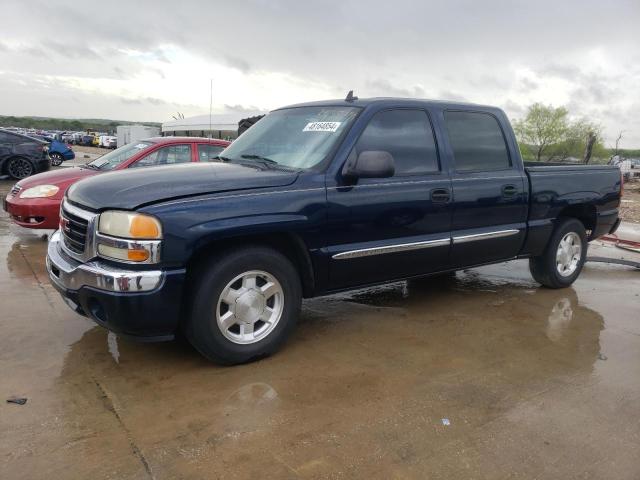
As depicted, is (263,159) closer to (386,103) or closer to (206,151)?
(386,103)

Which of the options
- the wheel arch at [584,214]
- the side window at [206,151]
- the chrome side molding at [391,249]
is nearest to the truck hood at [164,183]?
the chrome side molding at [391,249]

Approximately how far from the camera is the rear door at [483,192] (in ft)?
15.3

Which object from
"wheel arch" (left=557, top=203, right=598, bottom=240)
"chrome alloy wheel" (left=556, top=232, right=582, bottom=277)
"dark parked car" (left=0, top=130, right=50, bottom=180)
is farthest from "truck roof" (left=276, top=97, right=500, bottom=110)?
"dark parked car" (left=0, top=130, right=50, bottom=180)

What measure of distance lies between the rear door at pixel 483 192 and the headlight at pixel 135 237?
8.26ft

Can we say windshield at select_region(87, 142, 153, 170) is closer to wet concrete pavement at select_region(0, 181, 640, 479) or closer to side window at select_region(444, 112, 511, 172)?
wet concrete pavement at select_region(0, 181, 640, 479)

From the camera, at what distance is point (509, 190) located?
499 cm

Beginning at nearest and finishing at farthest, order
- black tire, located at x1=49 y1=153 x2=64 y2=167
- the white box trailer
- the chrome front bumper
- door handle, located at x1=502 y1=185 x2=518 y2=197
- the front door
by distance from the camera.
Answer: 1. the chrome front bumper
2. the front door
3. door handle, located at x1=502 y1=185 x2=518 y2=197
4. black tire, located at x1=49 y1=153 x2=64 y2=167
5. the white box trailer

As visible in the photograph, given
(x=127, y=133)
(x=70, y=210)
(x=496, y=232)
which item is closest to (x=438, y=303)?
(x=496, y=232)

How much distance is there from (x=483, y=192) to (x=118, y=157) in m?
4.91

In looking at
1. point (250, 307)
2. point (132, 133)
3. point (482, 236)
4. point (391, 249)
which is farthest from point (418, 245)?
point (132, 133)

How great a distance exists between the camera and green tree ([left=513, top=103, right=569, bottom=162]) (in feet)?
198

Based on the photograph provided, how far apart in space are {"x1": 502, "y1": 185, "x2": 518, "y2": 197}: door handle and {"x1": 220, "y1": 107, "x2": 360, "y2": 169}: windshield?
1.66m

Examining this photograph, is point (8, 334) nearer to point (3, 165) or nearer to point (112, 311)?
point (112, 311)

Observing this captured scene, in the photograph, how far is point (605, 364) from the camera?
3.92m
